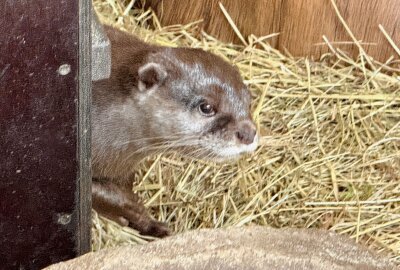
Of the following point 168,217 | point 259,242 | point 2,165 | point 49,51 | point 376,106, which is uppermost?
point 49,51

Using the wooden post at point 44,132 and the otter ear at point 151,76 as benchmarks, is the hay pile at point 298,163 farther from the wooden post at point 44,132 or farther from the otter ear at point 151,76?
the wooden post at point 44,132

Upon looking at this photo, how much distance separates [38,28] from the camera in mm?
1964

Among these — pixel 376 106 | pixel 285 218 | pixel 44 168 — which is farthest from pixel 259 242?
pixel 376 106

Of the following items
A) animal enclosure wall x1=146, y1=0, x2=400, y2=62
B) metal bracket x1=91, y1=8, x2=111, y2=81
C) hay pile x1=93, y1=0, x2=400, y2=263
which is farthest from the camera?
animal enclosure wall x1=146, y1=0, x2=400, y2=62

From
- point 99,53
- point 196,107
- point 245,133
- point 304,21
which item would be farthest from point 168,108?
point 304,21

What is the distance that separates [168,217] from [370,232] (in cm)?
76

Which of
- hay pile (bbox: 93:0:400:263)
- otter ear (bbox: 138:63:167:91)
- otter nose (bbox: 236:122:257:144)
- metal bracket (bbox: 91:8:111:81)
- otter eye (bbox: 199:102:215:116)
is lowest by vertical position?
hay pile (bbox: 93:0:400:263)

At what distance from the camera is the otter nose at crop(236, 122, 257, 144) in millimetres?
2805

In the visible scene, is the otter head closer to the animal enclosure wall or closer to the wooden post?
the wooden post

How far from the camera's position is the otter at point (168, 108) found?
2.81 m

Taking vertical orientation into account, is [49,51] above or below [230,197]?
above

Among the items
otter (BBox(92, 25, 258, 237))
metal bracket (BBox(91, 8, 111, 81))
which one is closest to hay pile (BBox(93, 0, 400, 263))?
otter (BBox(92, 25, 258, 237))

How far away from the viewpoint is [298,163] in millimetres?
3367

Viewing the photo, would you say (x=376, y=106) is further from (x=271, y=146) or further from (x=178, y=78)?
(x=178, y=78)
